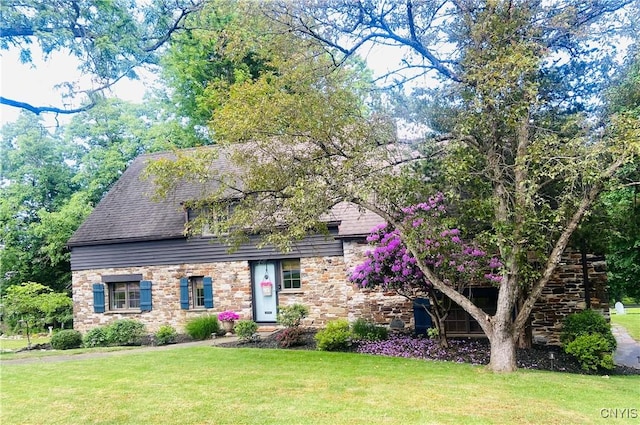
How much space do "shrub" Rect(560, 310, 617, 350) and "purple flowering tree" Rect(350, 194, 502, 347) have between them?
188cm

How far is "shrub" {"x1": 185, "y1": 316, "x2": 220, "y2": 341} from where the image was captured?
539 inches

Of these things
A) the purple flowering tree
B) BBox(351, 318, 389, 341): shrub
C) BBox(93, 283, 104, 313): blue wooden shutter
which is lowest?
BBox(351, 318, 389, 341): shrub

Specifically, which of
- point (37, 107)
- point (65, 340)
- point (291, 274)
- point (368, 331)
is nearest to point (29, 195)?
point (65, 340)

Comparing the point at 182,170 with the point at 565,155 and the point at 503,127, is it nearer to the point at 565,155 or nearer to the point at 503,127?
the point at 503,127

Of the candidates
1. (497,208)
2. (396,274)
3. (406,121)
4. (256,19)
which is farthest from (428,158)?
(256,19)

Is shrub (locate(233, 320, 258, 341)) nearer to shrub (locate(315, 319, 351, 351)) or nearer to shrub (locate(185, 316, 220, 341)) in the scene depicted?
shrub (locate(185, 316, 220, 341))

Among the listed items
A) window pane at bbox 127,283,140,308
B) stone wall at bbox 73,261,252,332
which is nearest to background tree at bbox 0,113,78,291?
stone wall at bbox 73,261,252,332

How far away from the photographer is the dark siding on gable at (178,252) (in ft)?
47.1

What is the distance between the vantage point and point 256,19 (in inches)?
347

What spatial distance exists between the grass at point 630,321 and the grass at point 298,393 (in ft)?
23.7

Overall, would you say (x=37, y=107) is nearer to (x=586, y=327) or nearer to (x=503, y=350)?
(x=503, y=350)

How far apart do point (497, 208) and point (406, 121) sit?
223 centimetres

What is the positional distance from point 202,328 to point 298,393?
734 centimetres

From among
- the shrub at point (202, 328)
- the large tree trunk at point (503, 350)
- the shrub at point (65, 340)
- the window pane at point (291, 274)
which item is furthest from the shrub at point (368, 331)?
the shrub at point (65, 340)
